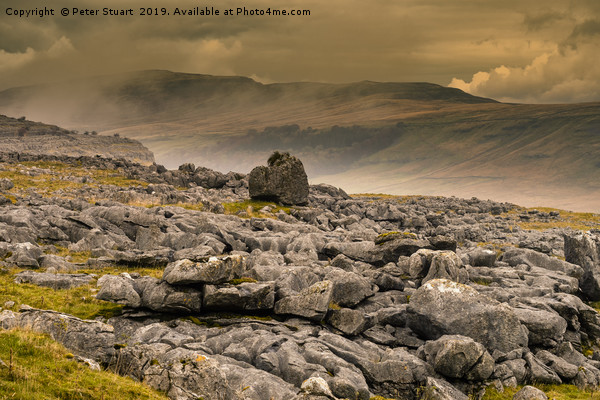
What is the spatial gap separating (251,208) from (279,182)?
30.1ft

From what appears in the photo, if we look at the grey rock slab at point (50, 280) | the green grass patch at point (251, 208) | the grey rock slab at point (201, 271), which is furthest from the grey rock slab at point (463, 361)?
the green grass patch at point (251, 208)

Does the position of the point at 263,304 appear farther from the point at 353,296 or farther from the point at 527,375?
the point at 527,375

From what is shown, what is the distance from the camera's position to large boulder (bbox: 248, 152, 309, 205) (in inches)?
2963

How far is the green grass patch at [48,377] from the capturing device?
39.1 feet

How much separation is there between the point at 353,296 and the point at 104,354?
52.1 feet

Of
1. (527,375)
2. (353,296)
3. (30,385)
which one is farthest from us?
(353,296)

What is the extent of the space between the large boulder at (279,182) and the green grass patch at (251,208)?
1.63 metres

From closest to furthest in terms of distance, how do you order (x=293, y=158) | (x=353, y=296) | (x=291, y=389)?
(x=291, y=389), (x=353, y=296), (x=293, y=158)

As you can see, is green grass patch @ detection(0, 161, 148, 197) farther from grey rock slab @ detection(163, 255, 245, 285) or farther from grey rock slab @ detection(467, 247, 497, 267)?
grey rock slab @ detection(467, 247, 497, 267)

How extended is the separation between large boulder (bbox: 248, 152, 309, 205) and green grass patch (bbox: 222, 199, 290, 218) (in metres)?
1.63

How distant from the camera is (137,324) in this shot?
76.1 ft

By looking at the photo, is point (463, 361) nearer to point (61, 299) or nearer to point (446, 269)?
point (446, 269)

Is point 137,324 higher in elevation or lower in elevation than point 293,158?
lower

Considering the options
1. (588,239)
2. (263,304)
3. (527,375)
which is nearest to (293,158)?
(588,239)
